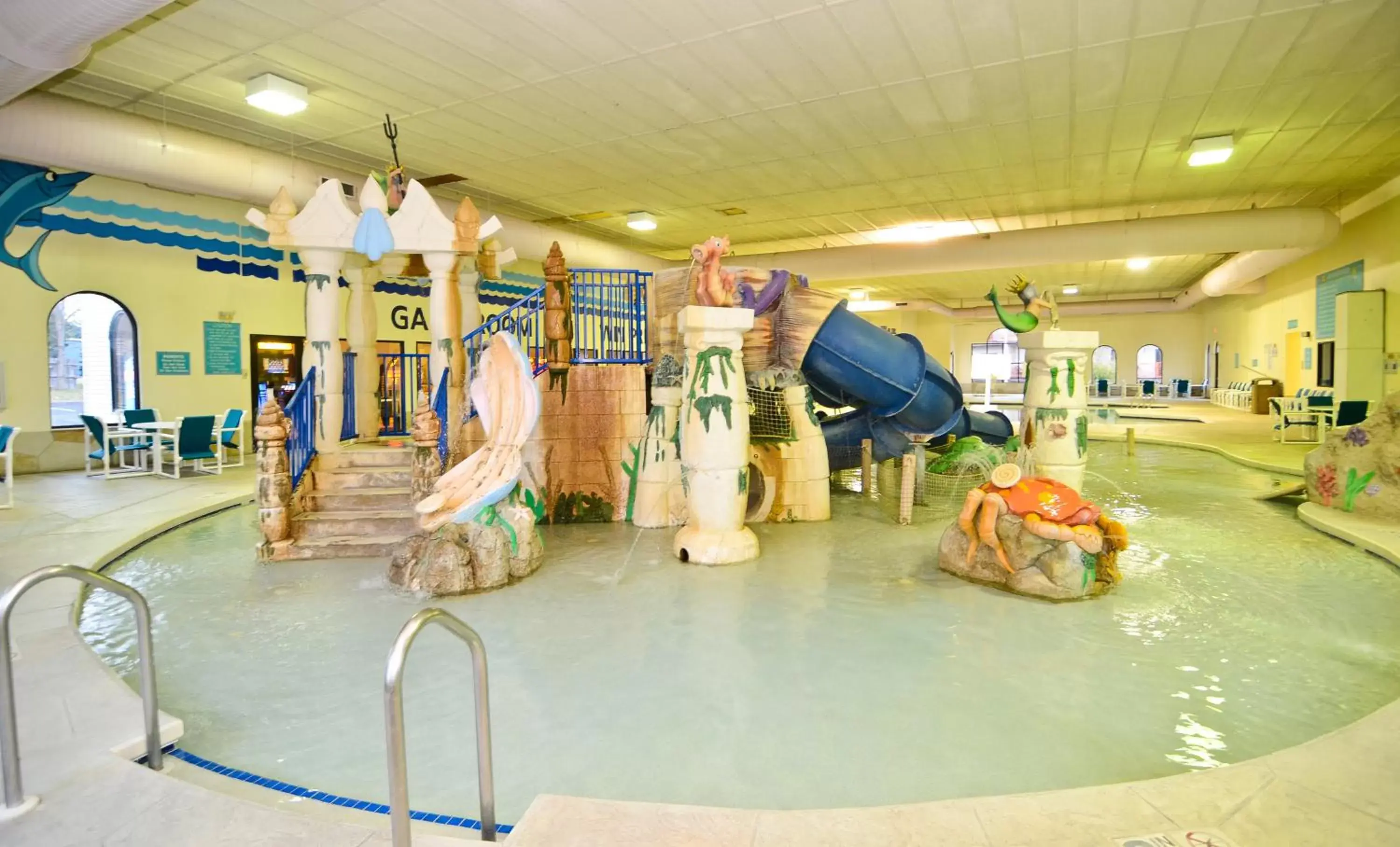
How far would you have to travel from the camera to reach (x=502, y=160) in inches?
380

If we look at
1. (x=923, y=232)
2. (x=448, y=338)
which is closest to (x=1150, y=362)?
(x=923, y=232)

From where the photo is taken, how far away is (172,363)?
10203 millimetres

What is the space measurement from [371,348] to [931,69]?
232 inches

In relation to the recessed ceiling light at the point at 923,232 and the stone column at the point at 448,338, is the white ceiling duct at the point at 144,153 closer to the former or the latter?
the stone column at the point at 448,338

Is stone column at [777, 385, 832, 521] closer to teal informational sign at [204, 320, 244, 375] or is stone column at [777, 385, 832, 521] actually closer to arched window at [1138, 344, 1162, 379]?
teal informational sign at [204, 320, 244, 375]

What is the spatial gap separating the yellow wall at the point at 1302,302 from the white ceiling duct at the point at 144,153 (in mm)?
13341

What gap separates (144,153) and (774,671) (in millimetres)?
8241

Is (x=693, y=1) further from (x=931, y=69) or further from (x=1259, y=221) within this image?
(x=1259, y=221)

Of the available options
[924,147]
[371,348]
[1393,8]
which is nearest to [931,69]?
[924,147]

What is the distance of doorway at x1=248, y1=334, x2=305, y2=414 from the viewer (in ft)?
36.7

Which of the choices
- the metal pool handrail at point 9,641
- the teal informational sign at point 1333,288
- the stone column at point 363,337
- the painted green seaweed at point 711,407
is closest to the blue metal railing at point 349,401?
the stone column at point 363,337

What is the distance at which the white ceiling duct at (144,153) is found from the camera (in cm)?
717

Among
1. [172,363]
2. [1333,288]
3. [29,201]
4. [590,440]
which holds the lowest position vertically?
[590,440]

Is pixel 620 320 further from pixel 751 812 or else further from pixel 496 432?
pixel 751 812
